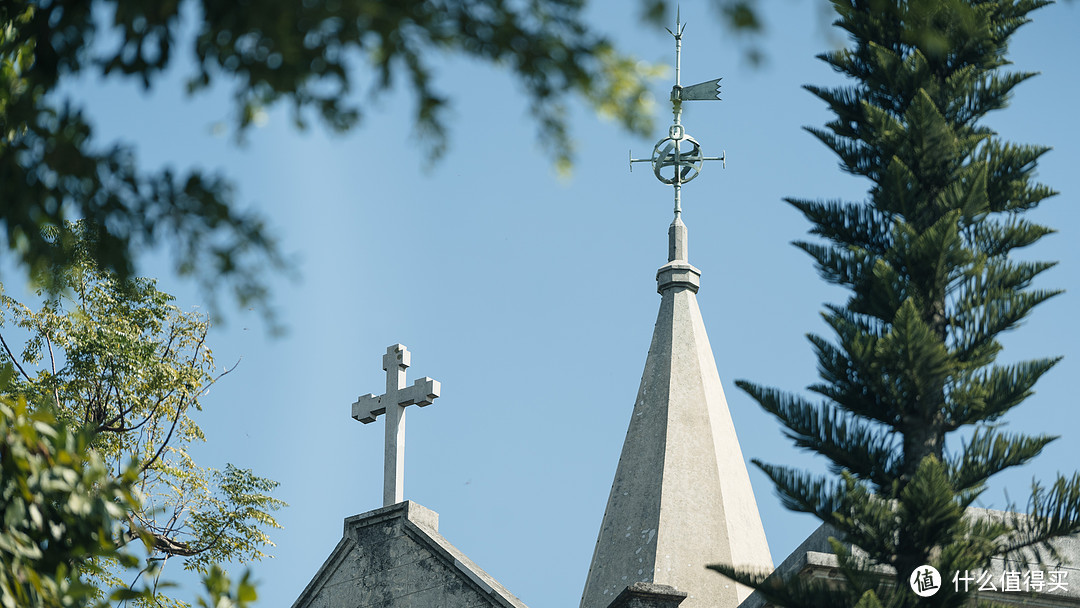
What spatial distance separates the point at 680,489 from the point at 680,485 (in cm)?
5

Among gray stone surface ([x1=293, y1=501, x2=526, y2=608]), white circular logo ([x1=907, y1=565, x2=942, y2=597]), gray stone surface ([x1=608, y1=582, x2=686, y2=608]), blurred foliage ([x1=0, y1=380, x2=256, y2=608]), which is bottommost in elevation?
blurred foliage ([x1=0, y1=380, x2=256, y2=608])

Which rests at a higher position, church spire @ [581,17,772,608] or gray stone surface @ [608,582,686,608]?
church spire @ [581,17,772,608]

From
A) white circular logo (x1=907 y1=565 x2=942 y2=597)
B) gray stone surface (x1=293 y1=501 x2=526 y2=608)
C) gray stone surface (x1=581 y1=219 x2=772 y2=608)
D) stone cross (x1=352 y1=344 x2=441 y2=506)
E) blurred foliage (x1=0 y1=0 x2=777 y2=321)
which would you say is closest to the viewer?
blurred foliage (x1=0 y1=0 x2=777 y2=321)

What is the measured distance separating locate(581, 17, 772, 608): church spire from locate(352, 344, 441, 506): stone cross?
2.90 metres

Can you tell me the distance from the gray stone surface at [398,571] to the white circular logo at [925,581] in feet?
14.5

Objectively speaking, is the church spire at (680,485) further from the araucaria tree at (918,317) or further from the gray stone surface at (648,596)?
the araucaria tree at (918,317)

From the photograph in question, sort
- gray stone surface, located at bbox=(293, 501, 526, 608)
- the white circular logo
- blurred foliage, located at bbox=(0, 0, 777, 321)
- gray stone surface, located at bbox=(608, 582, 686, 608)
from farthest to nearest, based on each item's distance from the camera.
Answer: gray stone surface, located at bbox=(293, 501, 526, 608) < gray stone surface, located at bbox=(608, 582, 686, 608) < the white circular logo < blurred foliage, located at bbox=(0, 0, 777, 321)

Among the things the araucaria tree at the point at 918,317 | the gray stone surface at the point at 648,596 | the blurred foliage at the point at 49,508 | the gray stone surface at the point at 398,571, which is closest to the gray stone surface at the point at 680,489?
the gray stone surface at the point at 398,571

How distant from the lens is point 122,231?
4285mm

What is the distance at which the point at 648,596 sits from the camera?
1063 cm

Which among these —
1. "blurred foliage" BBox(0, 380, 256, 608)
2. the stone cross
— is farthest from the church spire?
"blurred foliage" BBox(0, 380, 256, 608)

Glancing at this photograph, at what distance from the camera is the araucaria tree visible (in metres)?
8.34

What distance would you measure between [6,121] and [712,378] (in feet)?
42.4

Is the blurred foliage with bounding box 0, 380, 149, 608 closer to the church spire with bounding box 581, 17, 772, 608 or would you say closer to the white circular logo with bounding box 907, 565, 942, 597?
the white circular logo with bounding box 907, 565, 942, 597
